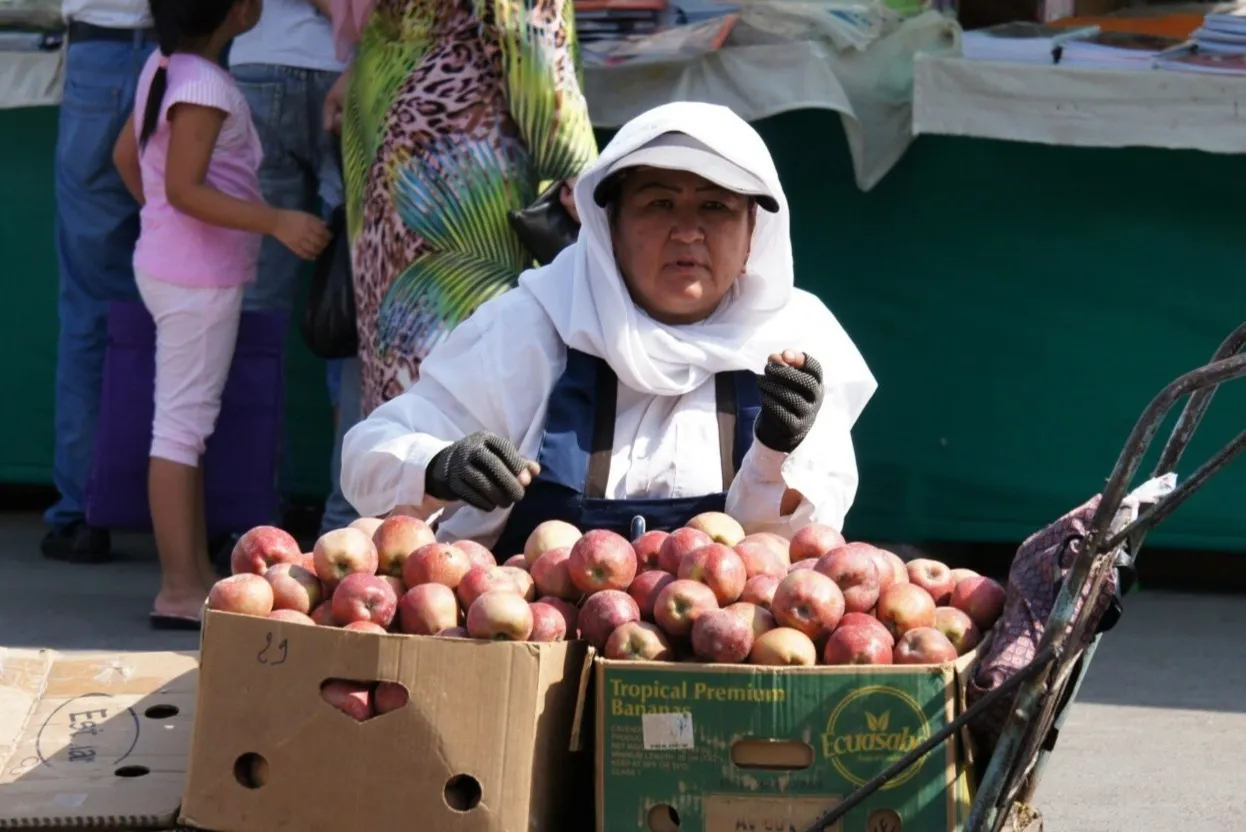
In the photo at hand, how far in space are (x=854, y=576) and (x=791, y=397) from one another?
39 cm

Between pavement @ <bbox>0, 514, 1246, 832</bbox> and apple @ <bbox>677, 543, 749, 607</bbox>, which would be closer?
apple @ <bbox>677, 543, 749, 607</bbox>

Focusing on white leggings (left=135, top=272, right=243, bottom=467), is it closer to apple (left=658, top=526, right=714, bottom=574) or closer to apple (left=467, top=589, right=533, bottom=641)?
apple (left=658, top=526, right=714, bottom=574)

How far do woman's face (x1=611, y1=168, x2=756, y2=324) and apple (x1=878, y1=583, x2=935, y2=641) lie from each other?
0.83m

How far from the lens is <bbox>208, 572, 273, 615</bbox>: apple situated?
8.07ft

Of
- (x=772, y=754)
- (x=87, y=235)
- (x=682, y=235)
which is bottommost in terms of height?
(x=87, y=235)

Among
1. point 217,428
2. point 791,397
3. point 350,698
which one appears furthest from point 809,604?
point 217,428

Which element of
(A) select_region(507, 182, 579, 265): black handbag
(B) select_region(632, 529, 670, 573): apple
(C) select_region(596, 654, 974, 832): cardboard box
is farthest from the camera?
(A) select_region(507, 182, 579, 265): black handbag

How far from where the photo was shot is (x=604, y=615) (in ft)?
7.95

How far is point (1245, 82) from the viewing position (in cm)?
476

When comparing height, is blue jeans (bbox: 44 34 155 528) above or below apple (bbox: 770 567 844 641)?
below

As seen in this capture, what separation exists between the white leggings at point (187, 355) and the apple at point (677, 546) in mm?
2545

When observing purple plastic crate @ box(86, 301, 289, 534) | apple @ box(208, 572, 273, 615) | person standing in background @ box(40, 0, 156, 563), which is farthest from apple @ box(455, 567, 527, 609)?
person standing in background @ box(40, 0, 156, 563)

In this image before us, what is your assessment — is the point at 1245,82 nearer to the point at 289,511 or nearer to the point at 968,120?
the point at 968,120

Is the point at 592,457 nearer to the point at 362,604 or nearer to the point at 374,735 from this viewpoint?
the point at 362,604
